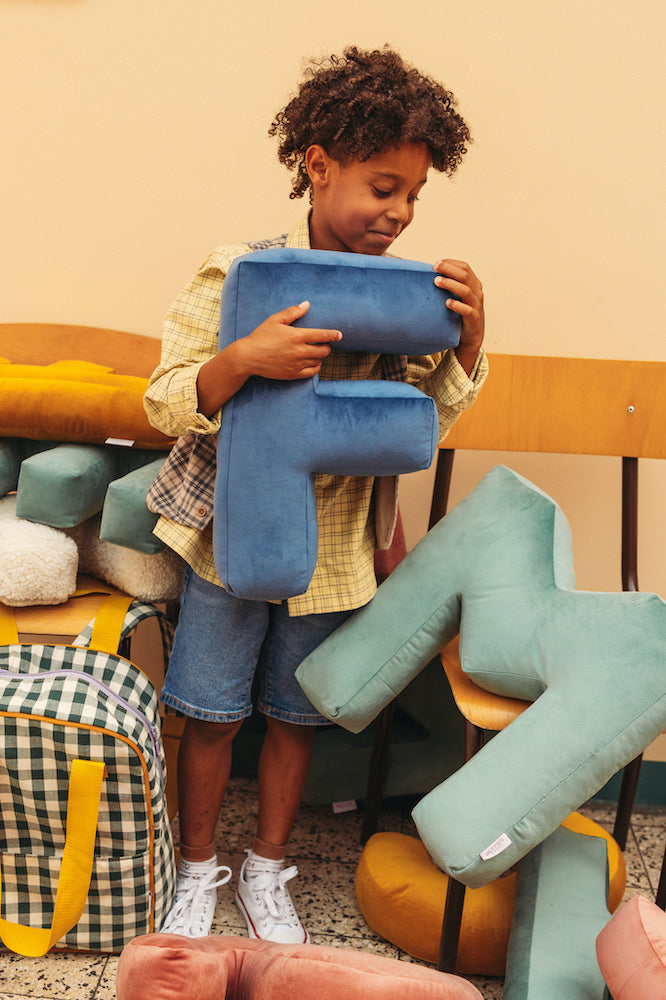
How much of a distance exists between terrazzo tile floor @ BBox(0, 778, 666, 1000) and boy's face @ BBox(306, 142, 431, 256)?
865 millimetres

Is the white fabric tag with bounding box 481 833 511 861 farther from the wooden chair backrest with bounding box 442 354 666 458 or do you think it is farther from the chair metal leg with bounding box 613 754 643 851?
the wooden chair backrest with bounding box 442 354 666 458

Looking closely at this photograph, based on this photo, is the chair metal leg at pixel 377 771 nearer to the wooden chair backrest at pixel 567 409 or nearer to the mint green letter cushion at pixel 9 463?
the wooden chair backrest at pixel 567 409

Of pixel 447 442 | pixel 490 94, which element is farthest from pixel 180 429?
pixel 490 94

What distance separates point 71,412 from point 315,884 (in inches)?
29.3

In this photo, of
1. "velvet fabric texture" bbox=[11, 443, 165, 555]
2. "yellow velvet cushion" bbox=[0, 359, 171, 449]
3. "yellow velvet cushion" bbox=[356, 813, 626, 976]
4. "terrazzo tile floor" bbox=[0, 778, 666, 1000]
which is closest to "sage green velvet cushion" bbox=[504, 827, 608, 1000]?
"yellow velvet cushion" bbox=[356, 813, 626, 976]

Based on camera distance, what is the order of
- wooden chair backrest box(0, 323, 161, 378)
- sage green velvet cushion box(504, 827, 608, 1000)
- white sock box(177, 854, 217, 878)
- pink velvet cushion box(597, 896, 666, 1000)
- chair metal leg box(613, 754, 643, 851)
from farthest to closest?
1. wooden chair backrest box(0, 323, 161, 378)
2. chair metal leg box(613, 754, 643, 851)
3. white sock box(177, 854, 217, 878)
4. sage green velvet cushion box(504, 827, 608, 1000)
5. pink velvet cushion box(597, 896, 666, 1000)

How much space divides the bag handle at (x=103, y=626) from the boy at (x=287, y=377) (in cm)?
8

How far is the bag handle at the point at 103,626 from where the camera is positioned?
0.95m

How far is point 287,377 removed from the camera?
75cm

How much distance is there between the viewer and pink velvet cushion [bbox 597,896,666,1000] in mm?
701

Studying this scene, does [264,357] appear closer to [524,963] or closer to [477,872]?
[477,872]

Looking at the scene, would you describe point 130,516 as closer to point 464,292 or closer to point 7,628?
point 7,628

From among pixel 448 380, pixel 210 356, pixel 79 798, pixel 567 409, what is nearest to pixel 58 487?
pixel 210 356

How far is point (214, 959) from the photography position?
754 millimetres
